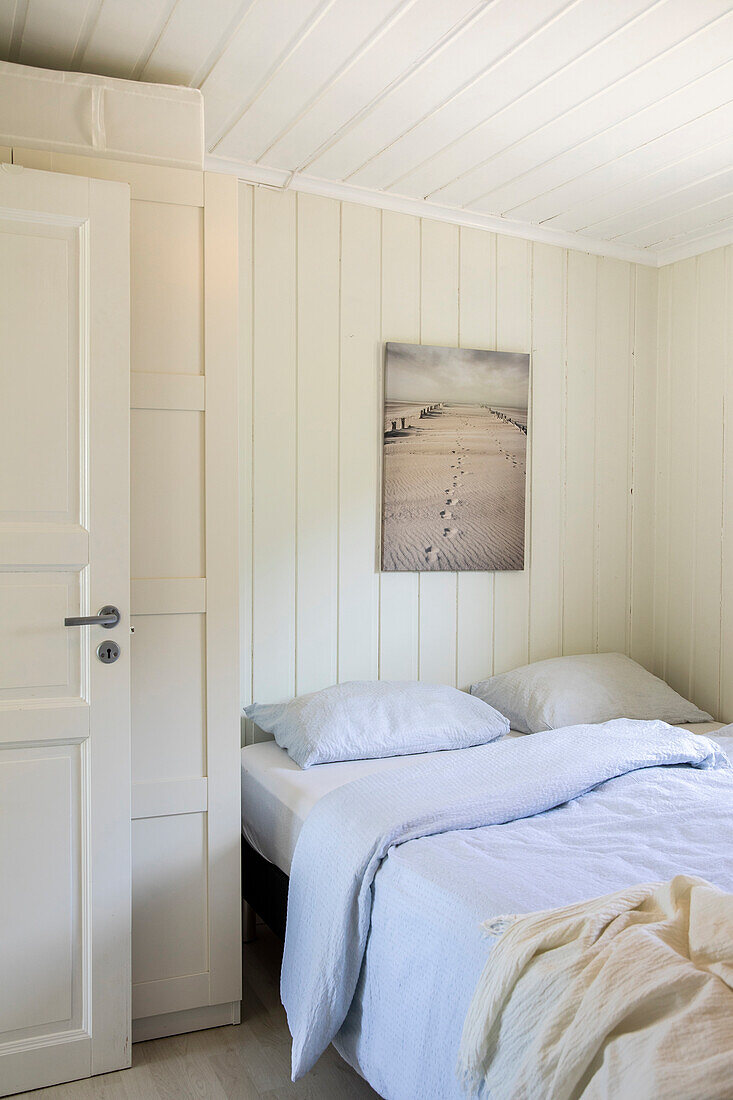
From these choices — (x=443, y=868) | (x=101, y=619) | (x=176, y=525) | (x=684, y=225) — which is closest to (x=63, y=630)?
(x=101, y=619)

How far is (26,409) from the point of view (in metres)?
1.97

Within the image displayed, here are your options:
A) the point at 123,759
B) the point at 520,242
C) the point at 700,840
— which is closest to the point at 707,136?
the point at 520,242

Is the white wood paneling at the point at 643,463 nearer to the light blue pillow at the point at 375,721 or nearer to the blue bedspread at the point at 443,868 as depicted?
the light blue pillow at the point at 375,721

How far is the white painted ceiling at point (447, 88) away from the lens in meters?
1.94

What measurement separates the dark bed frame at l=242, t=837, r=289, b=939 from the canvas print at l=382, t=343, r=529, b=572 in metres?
1.08

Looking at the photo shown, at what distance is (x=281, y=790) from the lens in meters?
2.33

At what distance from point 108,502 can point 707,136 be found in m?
2.00

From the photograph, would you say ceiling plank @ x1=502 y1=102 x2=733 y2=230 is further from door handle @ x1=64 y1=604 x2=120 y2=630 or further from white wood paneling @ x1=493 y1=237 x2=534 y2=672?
door handle @ x1=64 y1=604 x2=120 y2=630

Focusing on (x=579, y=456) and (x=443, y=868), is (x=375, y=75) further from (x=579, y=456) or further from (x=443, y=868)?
(x=443, y=868)

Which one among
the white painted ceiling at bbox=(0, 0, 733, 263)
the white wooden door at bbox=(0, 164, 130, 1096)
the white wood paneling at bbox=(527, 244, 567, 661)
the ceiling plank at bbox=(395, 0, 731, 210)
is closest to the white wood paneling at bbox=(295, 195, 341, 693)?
the white painted ceiling at bbox=(0, 0, 733, 263)

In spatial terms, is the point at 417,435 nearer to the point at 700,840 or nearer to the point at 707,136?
the point at 707,136

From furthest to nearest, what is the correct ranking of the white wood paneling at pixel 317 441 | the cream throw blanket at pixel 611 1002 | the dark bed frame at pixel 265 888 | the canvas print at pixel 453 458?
1. the canvas print at pixel 453 458
2. the white wood paneling at pixel 317 441
3. the dark bed frame at pixel 265 888
4. the cream throw blanket at pixel 611 1002

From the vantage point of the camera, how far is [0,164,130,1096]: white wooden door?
1.94m

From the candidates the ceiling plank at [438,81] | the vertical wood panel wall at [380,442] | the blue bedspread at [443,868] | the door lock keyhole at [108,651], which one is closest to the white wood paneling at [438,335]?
the vertical wood panel wall at [380,442]
